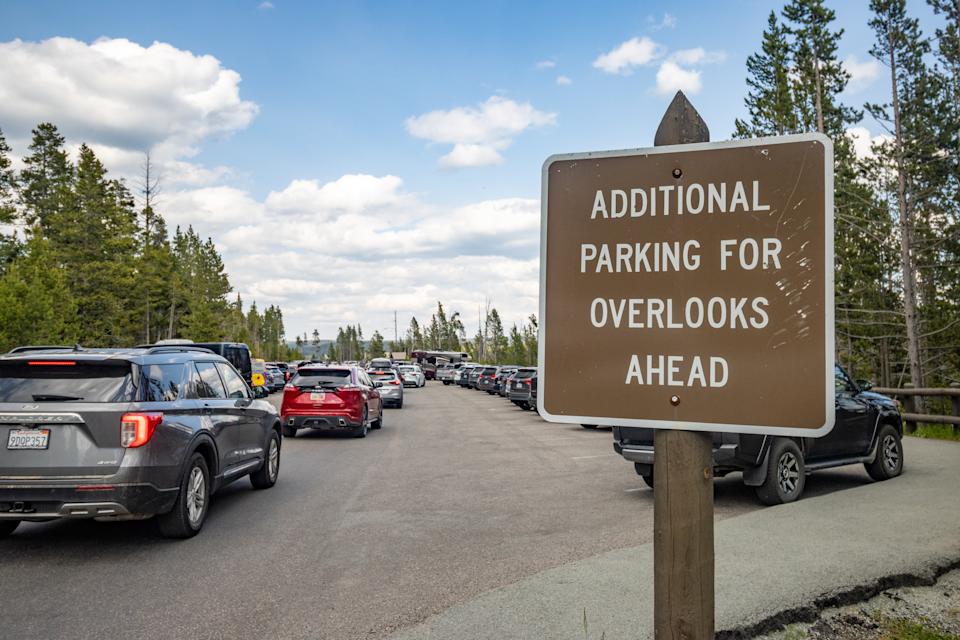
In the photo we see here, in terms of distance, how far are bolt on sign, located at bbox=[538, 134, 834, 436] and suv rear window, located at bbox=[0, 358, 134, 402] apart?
5555 mm

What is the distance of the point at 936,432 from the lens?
1738 centimetres

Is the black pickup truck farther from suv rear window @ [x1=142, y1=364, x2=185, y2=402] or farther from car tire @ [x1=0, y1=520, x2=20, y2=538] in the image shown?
car tire @ [x1=0, y1=520, x2=20, y2=538]

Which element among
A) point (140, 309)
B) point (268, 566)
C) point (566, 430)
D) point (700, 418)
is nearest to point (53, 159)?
point (140, 309)

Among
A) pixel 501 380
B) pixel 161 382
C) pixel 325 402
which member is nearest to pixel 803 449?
pixel 161 382

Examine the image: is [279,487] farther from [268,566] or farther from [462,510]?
[268,566]

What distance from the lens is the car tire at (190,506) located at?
23.4 feet

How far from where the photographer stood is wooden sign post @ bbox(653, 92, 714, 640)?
2.48 metres

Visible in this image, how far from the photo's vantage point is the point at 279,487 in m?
10.5

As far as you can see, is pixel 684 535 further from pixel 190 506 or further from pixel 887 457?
pixel 887 457

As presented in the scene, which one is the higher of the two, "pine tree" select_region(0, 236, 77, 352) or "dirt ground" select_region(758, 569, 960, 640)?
"pine tree" select_region(0, 236, 77, 352)

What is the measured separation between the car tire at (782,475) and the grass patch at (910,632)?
404 centimetres

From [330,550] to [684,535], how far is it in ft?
16.4

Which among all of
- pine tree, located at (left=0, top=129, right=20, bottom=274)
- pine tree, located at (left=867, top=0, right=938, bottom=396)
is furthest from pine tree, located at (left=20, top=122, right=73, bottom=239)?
pine tree, located at (left=867, top=0, right=938, bottom=396)

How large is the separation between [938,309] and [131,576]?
150 ft
